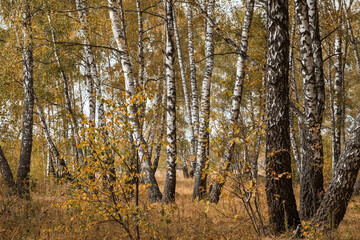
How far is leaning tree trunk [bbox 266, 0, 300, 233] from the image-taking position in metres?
4.05

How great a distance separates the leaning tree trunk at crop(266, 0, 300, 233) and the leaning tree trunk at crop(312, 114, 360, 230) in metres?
0.46

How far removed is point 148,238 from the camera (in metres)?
4.41

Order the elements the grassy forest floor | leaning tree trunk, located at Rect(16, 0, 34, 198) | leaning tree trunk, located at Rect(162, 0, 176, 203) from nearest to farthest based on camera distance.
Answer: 1. the grassy forest floor
2. leaning tree trunk, located at Rect(162, 0, 176, 203)
3. leaning tree trunk, located at Rect(16, 0, 34, 198)

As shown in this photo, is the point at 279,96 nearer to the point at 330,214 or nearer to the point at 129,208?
the point at 330,214

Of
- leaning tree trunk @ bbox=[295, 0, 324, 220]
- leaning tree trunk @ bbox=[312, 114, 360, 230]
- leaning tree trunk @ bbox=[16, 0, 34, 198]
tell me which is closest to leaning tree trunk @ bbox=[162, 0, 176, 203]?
leaning tree trunk @ bbox=[295, 0, 324, 220]

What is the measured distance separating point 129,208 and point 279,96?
8.17 feet

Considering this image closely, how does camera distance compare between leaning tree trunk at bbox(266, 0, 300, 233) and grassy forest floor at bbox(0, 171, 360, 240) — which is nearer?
leaning tree trunk at bbox(266, 0, 300, 233)

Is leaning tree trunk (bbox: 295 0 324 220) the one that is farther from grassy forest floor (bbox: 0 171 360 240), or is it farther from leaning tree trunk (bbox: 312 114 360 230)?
leaning tree trunk (bbox: 312 114 360 230)

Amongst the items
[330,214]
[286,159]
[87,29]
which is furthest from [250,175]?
[87,29]

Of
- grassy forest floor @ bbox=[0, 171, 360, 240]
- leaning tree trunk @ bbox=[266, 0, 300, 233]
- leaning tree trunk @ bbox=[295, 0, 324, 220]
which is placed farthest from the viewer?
leaning tree trunk @ bbox=[295, 0, 324, 220]

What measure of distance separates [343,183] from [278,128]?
1025mm

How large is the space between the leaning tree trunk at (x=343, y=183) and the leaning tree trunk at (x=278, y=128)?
1.52 ft

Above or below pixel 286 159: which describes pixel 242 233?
below

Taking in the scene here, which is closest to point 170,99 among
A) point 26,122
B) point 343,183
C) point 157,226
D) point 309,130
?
point 157,226
